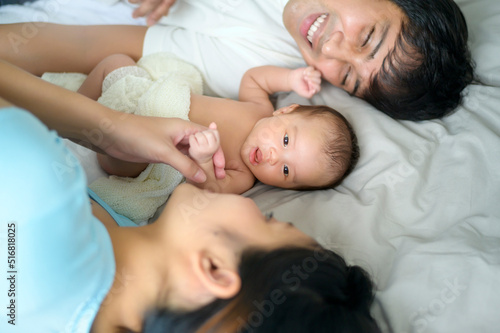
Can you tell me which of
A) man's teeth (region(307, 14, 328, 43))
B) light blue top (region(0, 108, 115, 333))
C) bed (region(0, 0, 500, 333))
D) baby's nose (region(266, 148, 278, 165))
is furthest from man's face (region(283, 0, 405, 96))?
light blue top (region(0, 108, 115, 333))

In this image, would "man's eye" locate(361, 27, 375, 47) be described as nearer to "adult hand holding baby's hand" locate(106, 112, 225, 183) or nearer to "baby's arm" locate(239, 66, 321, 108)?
"baby's arm" locate(239, 66, 321, 108)

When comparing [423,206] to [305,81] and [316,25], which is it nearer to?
[305,81]

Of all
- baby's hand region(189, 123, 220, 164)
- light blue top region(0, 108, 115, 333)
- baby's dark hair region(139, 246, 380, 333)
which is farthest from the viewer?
baby's hand region(189, 123, 220, 164)

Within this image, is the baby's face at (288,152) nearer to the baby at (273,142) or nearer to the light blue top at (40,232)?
the baby at (273,142)

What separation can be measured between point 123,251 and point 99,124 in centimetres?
36

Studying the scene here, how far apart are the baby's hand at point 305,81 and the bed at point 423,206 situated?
11 cm

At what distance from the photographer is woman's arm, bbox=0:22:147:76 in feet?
5.19

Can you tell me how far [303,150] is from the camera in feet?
4.83

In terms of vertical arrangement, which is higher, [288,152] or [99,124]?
[99,124]

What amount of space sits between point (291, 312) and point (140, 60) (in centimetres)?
131

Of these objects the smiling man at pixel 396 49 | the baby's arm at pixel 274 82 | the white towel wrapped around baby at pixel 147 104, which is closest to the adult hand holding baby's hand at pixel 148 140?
the white towel wrapped around baby at pixel 147 104

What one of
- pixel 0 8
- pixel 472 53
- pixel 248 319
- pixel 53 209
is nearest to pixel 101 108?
pixel 53 209

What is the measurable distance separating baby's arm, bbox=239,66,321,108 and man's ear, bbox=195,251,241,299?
1004 millimetres

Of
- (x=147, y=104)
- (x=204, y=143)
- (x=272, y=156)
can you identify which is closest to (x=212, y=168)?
(x=204, y=143)
